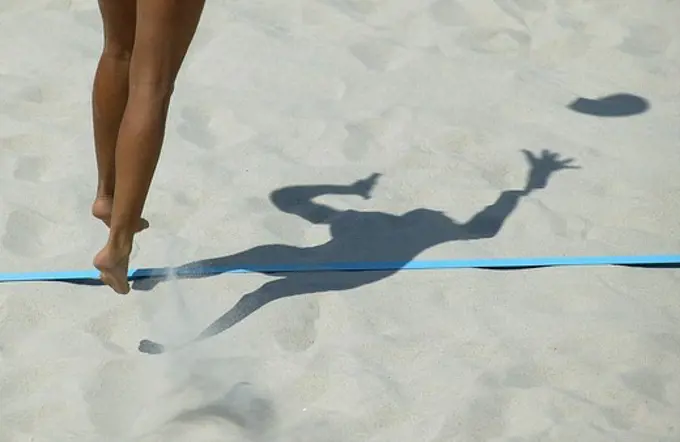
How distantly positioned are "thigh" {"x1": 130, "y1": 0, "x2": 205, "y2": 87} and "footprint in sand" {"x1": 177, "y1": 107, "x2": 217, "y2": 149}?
1.22m

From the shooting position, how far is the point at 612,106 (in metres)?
→ 4.34

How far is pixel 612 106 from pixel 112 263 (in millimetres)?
2298

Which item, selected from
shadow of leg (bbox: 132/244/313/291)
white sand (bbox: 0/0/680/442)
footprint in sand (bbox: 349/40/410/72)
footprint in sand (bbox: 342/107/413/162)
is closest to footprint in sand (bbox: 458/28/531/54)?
white sand (bbox: 0/0/680/442)

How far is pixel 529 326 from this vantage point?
3025 mm

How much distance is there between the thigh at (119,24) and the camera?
287 centimetres

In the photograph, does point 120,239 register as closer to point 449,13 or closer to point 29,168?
point 29,168

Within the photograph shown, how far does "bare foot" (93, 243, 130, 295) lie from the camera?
2.73 m

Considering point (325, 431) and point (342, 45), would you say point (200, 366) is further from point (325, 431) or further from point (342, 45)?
point (342, 45)

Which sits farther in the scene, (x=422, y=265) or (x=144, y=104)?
(x=422, y=265)

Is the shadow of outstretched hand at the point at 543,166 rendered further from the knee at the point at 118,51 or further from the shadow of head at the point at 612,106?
the knee at the point at 118,51

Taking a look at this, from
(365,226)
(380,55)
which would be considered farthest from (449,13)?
(365,226)

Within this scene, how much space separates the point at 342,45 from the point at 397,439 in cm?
236

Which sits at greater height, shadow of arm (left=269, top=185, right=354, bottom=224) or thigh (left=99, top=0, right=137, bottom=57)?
thigh (left=99, top=0, right=137, bottom=57)

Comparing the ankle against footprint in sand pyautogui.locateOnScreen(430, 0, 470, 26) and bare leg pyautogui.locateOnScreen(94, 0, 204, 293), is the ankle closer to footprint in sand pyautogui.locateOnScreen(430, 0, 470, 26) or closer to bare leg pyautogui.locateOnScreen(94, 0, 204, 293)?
bare leg pyautogui.locateOnScreen(94, 0, 204, 293)
